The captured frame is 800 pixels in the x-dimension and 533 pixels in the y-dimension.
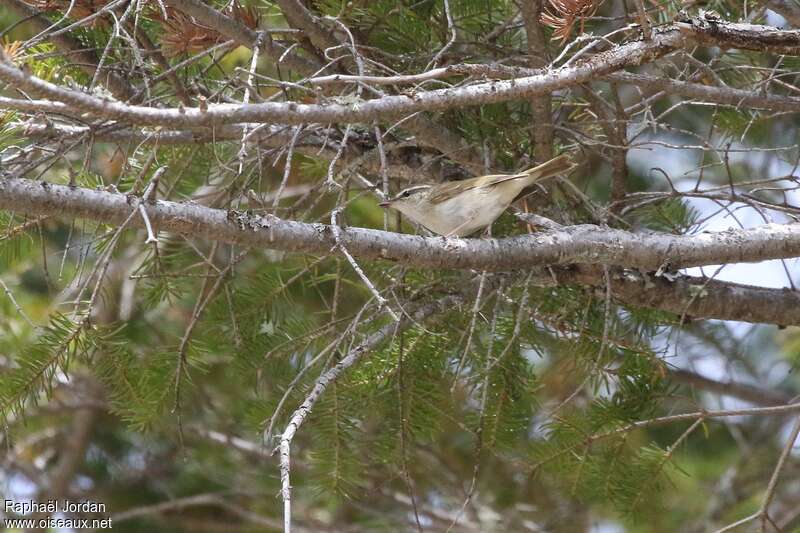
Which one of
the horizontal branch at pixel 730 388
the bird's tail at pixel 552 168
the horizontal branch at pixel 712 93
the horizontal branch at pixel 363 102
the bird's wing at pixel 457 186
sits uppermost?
the horizontal branch at pixel 363 102

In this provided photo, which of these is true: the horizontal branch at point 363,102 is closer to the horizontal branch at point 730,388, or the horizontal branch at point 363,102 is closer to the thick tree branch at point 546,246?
the thick tree branch at point 546,246

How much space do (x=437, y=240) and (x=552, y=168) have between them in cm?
77

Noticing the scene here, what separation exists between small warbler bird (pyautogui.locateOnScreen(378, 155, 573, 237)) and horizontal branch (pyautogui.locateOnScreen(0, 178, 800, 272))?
18.7 inches

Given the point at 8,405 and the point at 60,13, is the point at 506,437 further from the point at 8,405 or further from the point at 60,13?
the point at 60,13

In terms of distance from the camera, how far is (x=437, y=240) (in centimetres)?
269

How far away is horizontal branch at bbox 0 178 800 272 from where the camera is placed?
2271 mm

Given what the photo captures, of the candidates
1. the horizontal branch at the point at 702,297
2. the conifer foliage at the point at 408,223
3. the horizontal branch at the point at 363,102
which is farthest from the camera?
the horizontal branch at the point at 702,297

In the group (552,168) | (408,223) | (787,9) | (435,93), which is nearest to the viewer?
(435,93)

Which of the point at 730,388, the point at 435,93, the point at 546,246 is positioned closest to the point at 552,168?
the point at 546,246

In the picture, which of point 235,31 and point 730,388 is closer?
point 235,31

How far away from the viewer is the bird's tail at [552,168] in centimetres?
323

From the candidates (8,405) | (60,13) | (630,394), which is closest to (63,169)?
(60,13)

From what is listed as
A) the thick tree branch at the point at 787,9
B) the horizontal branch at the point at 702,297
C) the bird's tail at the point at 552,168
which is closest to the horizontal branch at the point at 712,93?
the thick tree branch at the point at 787,9

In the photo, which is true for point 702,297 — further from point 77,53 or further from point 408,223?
point 77,53
